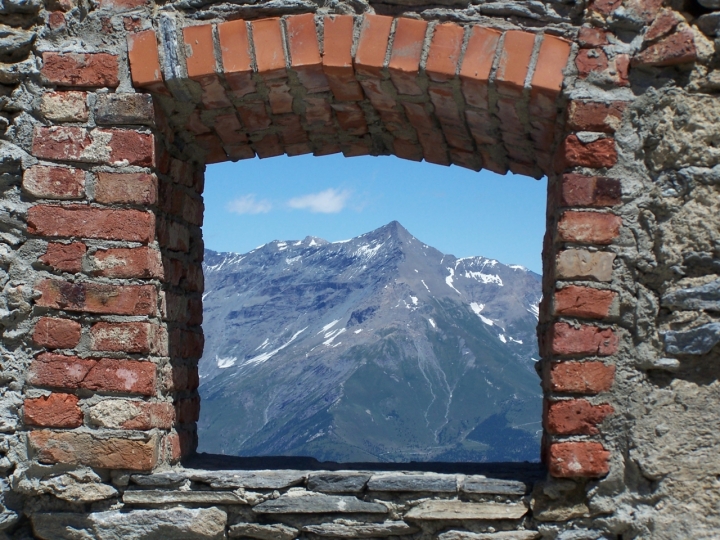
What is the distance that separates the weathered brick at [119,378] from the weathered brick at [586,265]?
1.26m

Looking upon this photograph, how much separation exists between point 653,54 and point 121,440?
6.32 feet

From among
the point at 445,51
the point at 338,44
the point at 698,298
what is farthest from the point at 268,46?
the point at 698,298

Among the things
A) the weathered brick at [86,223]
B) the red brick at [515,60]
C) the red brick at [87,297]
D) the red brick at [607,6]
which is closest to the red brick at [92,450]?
the red brick at [87,297]

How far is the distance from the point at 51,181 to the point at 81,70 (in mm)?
357

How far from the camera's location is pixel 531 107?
2441 millimetres

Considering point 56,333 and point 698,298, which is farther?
point 56,333

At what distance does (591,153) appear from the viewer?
233 centimetres

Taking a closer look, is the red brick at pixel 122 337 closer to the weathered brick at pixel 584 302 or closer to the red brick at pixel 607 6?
the weathered brick at pixel 584 302

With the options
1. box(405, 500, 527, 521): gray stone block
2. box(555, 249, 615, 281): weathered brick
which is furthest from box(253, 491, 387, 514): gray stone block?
box(555, 249, 615, 281): weathered brick

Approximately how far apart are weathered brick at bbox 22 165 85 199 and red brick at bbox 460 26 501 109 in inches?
47.5

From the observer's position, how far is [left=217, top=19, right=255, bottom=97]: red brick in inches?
95.3

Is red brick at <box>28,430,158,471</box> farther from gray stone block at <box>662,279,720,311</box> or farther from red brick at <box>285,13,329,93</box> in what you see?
gray stone block at <box>662,279,720,311</box>

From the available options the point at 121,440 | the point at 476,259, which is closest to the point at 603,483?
the point at 121,440

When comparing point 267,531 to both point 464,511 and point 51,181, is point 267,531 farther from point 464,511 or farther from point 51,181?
point 51,181
